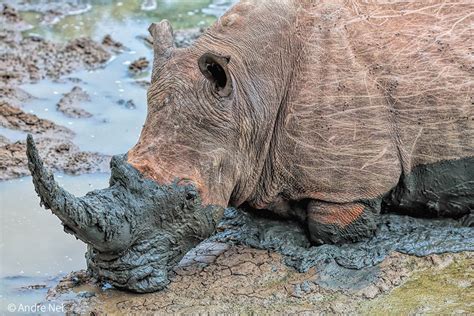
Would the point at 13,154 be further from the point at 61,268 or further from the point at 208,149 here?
the point at 208,149

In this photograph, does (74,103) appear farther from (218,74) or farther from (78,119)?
(218,74)

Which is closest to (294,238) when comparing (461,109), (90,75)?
(461,109)

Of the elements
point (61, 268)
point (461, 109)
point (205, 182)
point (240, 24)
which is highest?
point (240, 24)

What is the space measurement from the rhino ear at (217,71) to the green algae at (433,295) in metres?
1.63

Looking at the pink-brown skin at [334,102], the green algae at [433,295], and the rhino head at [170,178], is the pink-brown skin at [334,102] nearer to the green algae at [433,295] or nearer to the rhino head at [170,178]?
the rhino head at [170,178]

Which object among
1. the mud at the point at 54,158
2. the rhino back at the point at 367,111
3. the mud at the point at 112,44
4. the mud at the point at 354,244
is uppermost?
the mud at the point at 112,44

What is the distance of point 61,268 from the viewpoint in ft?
21.3

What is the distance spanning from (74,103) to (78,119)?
40 centimetres

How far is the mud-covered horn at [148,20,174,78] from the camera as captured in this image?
5.97m

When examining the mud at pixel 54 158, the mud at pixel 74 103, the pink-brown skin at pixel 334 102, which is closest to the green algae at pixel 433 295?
the pink-brown skin at pixel 334 102

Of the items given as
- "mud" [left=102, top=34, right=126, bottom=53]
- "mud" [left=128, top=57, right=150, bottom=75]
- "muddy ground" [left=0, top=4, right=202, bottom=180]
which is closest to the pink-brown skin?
"muddy ground" [left=0, top=4, right=202, bottom=180]

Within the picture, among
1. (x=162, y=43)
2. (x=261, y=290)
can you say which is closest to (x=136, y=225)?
(x=261, y=290)

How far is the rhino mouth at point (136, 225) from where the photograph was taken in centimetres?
528

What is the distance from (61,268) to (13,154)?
1934 millimetres
